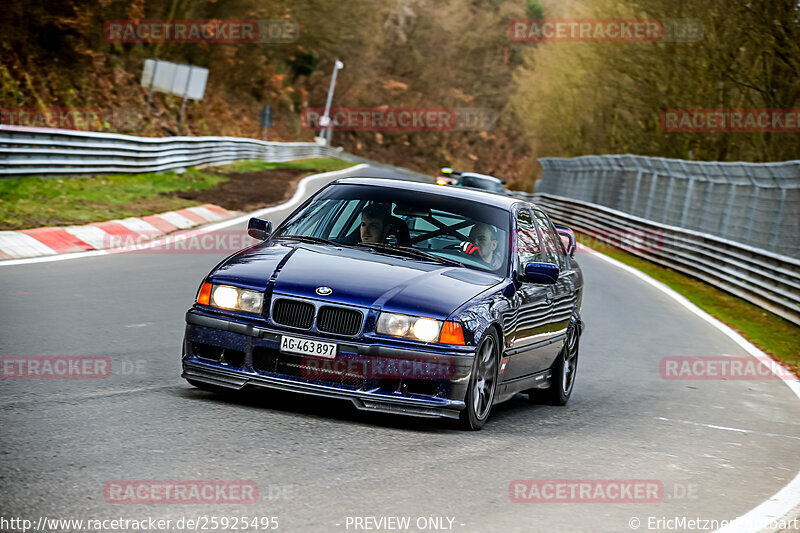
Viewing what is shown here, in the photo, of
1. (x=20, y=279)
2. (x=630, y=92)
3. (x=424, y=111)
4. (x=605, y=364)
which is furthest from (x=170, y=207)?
(x=424, y=111)

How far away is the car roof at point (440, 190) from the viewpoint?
848cm

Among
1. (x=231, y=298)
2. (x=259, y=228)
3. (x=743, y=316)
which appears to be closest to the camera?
(x=231, y=298)

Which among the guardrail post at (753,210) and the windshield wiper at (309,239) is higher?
the guardrail post at (753,210)

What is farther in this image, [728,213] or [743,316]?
[728,213]

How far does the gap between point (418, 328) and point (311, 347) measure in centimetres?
62

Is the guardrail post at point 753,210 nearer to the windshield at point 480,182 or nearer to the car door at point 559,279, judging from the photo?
the windshield at point 480,182

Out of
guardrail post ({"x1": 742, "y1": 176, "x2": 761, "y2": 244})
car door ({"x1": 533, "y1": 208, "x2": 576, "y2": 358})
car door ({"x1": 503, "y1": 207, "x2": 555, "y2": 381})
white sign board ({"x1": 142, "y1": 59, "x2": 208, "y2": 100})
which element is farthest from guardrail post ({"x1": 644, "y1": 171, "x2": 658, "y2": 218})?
car door ({"x1": 503, "y1": 207, "x2": 555, "y2": 381})

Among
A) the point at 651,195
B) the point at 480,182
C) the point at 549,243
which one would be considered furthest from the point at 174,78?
the point at 549,243


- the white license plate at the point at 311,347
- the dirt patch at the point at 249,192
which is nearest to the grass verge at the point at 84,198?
the dirt patch at the point at 249,192

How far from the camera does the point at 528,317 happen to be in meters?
8.24

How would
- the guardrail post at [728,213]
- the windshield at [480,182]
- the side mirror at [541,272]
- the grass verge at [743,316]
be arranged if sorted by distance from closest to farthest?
1. the side mirror at [541,272]
2. the grass verge at [743,316]
3. the guardrail post at [728,213]
4. the windshield at [480,182]

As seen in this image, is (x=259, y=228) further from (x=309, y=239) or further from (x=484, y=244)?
(x=484, y=244)

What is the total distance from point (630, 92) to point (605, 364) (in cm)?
3591

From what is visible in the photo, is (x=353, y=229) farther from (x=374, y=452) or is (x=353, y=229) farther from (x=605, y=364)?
(x=605, y=364)
